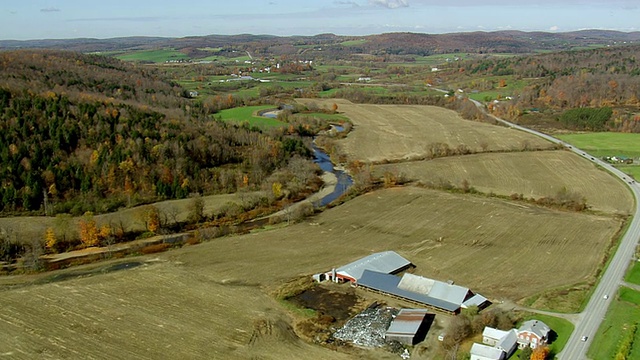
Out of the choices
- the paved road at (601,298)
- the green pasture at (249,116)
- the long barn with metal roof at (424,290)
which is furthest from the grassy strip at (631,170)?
the green pasture at (249,116)

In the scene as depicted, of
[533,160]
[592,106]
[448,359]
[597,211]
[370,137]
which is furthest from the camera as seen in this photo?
[592,106]

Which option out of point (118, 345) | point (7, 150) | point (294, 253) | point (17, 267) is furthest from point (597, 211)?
point (7, 150)

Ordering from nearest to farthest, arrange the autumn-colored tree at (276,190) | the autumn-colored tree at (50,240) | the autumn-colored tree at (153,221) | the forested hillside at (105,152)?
the autumn-colored tree at (50,240)
the autumn-colored tree at (153,221)
the forested hillside at (105,152)
the autumn-colored tree at (276,190)

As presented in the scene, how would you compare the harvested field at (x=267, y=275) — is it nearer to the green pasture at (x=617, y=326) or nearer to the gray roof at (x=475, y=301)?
the gray roof at (x=475, y=301)

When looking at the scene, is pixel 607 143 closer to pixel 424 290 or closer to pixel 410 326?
pixel 424 290

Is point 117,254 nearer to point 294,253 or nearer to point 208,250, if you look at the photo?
point 208,250

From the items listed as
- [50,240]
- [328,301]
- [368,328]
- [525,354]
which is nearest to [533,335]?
[525,354]

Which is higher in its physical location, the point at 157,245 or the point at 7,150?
the point at 7,150
